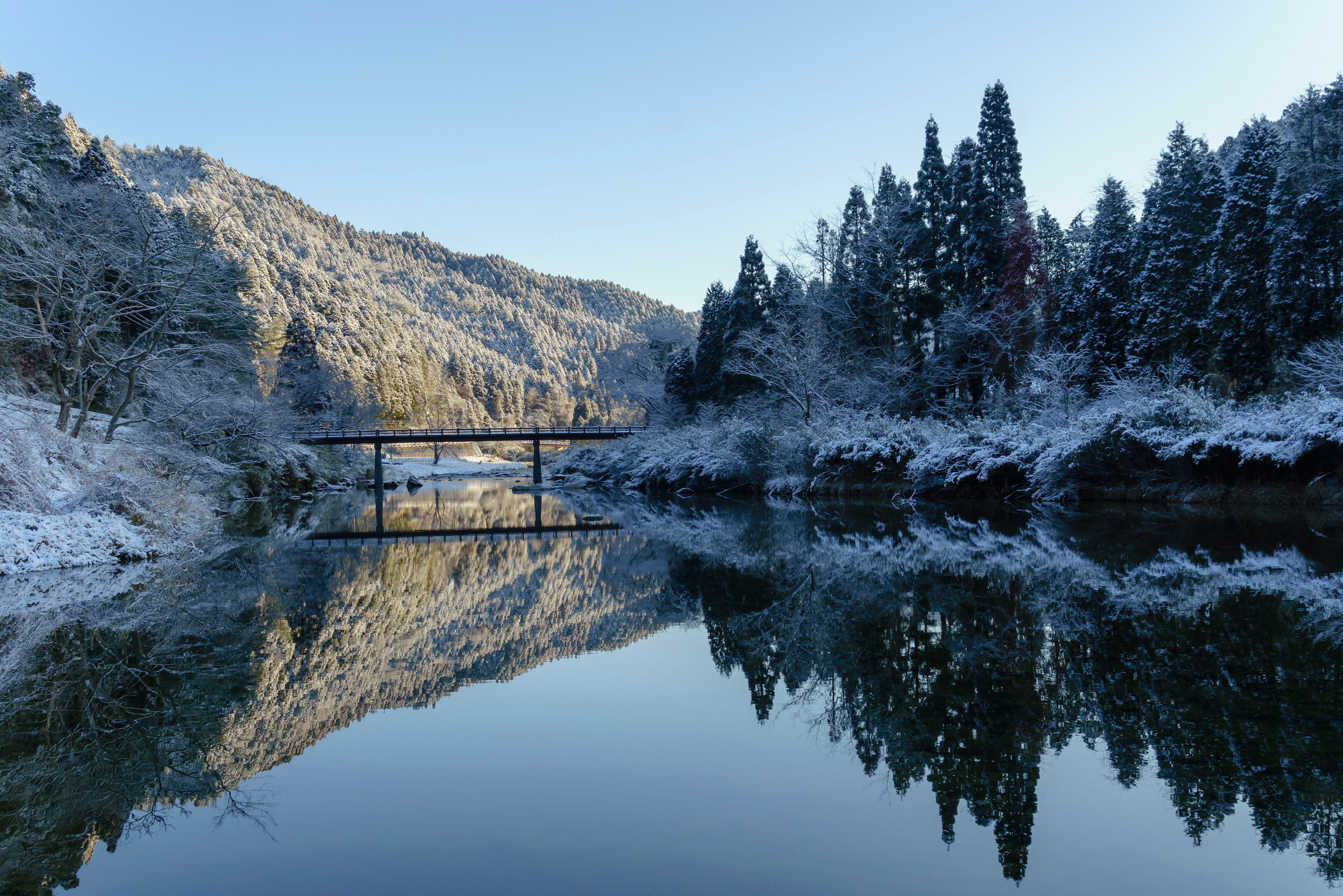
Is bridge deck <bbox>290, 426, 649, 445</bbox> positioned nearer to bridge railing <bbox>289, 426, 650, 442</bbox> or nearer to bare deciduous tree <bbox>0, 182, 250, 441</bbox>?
bridge railing <bbox>289, 426, 650, 442</bbox>

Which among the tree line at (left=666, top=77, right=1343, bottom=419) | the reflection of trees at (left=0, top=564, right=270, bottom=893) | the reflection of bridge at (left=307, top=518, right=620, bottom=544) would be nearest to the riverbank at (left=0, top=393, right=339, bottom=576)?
the reflection of bridge at (left=307, top=518, right=620, bottom=544)

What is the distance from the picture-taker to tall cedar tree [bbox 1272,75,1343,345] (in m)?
25.7

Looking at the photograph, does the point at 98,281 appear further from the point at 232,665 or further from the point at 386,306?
the point at 386,306

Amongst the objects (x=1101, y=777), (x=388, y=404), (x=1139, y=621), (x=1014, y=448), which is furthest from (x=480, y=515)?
(x=388, y=404)

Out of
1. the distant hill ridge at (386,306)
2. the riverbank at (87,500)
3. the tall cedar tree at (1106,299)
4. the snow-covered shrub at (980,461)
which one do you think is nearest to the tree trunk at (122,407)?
the riverbank at (87,500)

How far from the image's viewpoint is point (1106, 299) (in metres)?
34.5

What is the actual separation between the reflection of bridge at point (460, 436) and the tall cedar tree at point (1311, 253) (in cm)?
3259

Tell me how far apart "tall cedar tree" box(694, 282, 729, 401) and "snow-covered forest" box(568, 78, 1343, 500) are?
9.70 feet

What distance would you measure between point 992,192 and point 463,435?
111 ft

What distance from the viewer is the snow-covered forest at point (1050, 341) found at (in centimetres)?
2020

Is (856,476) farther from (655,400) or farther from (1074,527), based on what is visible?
(655,400)

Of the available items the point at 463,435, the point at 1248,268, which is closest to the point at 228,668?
the point at 1248,268

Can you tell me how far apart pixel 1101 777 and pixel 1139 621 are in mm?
3926

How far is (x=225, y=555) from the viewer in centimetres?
1475
